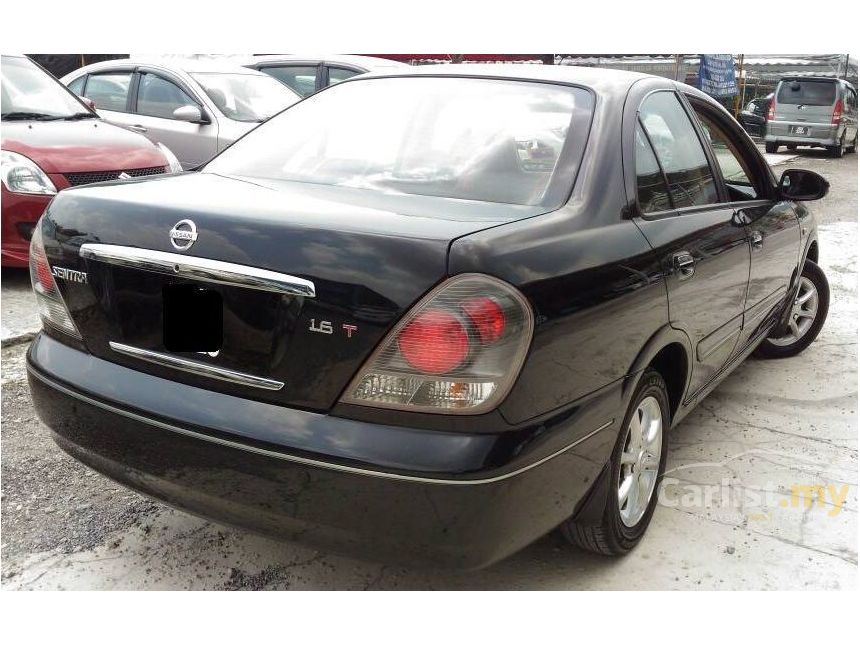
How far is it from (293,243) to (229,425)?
1.61ft

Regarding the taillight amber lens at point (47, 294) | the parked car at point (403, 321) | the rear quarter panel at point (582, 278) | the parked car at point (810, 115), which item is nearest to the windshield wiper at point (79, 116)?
the parked car at point (403, 321)

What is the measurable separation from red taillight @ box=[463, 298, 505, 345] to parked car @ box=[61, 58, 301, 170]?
6317 mm

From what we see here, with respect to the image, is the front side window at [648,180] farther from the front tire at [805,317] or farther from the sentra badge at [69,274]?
the front tire at [805,317]

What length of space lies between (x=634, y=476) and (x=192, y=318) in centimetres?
153

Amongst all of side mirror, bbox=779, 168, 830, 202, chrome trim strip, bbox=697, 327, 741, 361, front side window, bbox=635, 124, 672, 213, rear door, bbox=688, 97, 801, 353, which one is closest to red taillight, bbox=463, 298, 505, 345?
front side window, bbox=635, 124, 672, 213

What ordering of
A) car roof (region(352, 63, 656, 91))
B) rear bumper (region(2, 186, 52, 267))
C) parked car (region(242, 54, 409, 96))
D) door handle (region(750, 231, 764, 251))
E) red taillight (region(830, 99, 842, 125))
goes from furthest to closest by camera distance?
1. red taillight (region(830, 99, 842, 125))
2. parked car (region(242, 54, 409, 96))
3. rear bumper (region(2, 186, 52, 267))
4. door handle (region(750, 231, 764, 251))
5. car roof (region(352, 63, 656, 91))

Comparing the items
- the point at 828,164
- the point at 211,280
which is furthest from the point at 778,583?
the point at 828,164

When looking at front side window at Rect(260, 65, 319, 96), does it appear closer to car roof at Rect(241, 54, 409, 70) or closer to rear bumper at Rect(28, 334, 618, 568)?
car roof at Rect(241, 54, 409, 70)

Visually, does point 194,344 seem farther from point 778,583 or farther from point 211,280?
point 778,583

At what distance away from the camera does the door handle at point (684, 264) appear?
287 centimetres

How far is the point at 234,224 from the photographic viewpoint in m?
2.18

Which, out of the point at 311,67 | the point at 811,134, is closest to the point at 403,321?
the point at 311,67

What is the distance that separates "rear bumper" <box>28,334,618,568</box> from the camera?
200 cm

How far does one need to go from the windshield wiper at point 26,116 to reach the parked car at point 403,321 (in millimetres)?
3950
